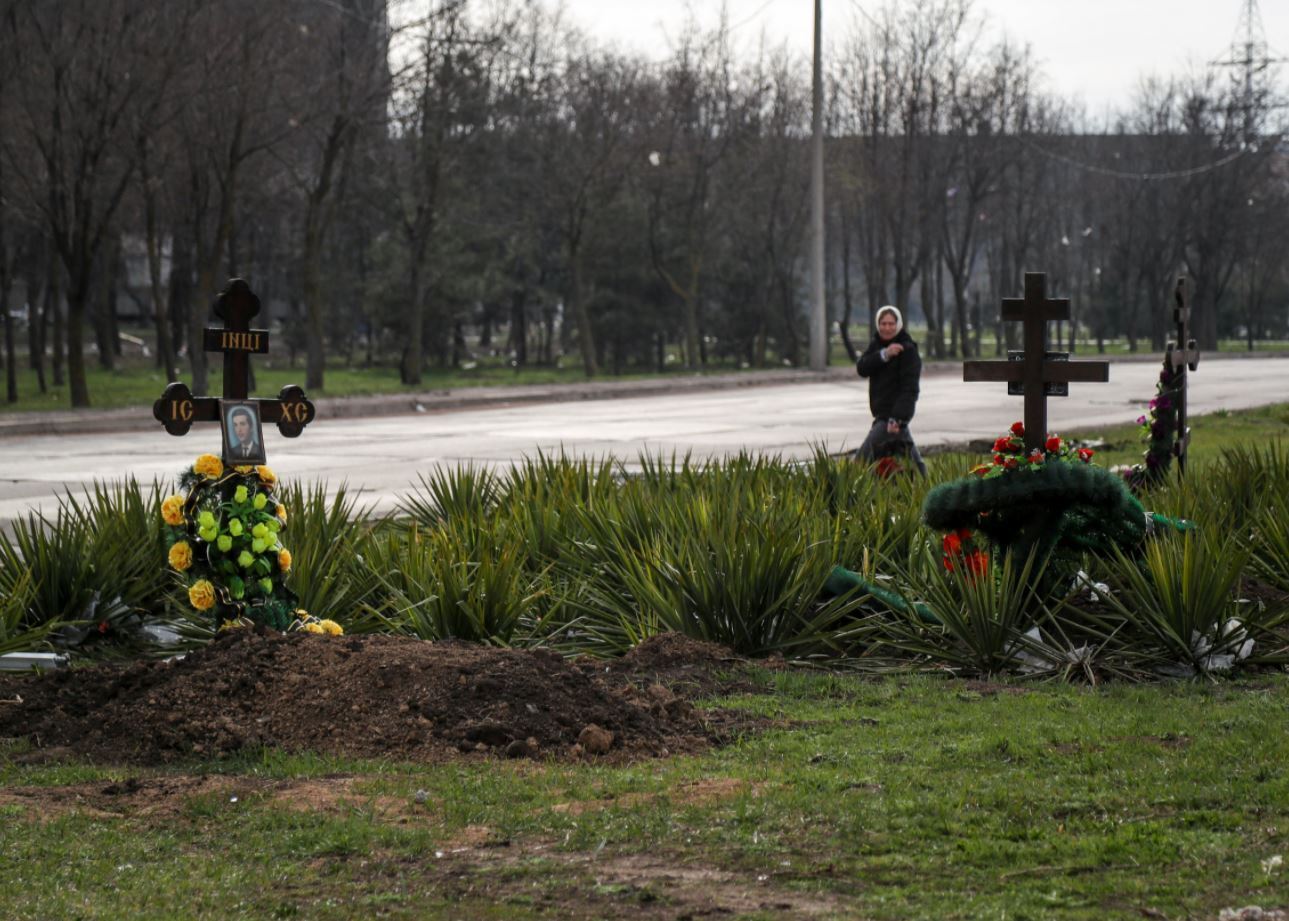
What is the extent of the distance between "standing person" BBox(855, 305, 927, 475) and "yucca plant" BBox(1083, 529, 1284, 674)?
6294mm

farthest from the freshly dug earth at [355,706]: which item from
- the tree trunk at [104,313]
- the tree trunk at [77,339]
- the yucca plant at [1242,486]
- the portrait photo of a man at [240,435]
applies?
the tree trunk at [104,313]

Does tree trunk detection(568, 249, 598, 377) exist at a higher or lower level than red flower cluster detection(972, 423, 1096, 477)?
higher

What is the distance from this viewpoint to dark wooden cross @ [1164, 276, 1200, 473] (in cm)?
1155

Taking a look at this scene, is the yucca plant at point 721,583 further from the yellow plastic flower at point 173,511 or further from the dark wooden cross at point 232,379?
the yellow plastic flower at point 173,511

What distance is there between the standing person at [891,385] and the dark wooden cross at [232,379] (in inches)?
268

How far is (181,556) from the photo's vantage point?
7191mm

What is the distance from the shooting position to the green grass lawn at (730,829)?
4.14 meters

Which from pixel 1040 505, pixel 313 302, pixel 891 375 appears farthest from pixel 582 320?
pixel 1040 505

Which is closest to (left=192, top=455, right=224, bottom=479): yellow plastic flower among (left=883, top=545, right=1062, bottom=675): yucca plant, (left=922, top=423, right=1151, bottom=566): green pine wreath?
(left=883, top=545, right=1062, bottom=675): yucca plant

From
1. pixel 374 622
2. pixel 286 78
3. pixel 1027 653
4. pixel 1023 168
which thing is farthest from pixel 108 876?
pixel 1023 168

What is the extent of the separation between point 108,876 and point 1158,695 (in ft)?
12.6

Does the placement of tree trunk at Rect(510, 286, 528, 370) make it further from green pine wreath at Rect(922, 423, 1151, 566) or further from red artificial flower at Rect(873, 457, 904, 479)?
green pine wreath at Rect(922, 423, 1151, 566)

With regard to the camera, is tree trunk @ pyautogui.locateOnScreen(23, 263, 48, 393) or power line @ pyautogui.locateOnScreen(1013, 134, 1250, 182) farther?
power line @ pyautogui.locateOnScreen(1013, 134, 1250, 182)

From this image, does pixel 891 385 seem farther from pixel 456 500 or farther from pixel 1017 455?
pixel 1017 455
